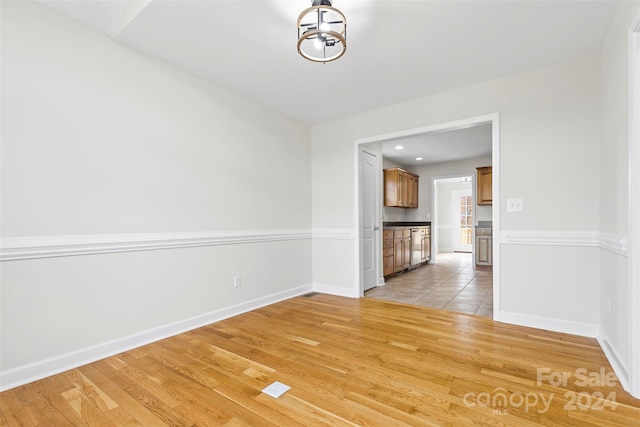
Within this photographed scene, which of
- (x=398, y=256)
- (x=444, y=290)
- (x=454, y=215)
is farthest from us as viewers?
(x=454, y=215)

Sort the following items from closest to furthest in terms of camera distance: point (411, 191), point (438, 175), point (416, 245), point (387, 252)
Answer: point (387, 252) → point (416, 245) → point (411, 191) → point (438, 175)

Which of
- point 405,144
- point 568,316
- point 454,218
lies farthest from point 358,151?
point 454,218

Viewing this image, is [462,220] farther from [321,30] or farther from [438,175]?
[321,30]

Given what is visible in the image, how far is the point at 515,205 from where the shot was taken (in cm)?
286

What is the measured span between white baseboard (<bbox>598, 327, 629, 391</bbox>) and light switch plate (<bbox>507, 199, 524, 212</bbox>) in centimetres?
115

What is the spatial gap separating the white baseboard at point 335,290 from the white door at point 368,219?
0.88ft

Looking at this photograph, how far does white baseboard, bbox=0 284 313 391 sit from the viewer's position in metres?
1.85

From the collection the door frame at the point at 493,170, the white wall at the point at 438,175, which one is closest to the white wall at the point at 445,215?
the white wall at the point at 438,175

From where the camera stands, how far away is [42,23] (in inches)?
78.8

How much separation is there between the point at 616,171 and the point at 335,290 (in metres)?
3.11

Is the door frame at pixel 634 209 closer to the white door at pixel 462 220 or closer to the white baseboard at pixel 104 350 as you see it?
the white baseboard at pixel 104 350

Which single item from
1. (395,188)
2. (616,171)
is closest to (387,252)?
(395,188)

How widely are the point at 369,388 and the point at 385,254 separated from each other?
3490mm

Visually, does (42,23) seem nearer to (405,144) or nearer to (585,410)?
(585,410)
